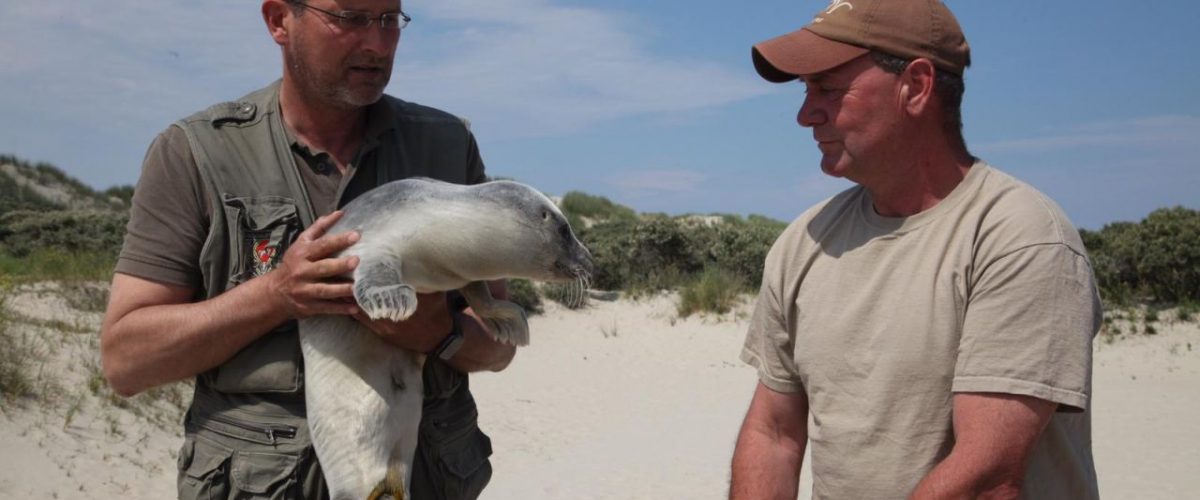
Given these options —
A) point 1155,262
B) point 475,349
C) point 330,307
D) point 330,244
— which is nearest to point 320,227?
point 330,244

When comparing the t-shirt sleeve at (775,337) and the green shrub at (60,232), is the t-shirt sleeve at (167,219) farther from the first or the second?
the green shrub at (60,232)

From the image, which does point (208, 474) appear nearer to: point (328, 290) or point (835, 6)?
point (328, 290)

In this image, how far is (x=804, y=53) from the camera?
264cm

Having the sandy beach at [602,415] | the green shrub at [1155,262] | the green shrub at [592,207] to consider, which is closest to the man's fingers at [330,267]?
the sandy beach at [602,415]

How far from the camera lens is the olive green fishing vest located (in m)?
2.73

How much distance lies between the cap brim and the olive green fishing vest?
1.10 meters

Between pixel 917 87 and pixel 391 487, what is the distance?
1597 mm

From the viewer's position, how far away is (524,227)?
8.73 feet

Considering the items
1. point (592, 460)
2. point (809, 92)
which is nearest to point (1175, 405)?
point (592, 460)

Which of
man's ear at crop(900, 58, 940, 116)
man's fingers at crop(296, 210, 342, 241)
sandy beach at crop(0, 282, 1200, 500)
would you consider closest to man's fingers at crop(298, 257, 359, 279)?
man's fingers at crop(296, 210, 342, 241)

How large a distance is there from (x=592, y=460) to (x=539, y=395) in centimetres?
277

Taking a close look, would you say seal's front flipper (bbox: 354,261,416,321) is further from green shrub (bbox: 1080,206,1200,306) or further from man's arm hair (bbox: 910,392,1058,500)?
green shrub (bbox: 1080,206,1200,306)

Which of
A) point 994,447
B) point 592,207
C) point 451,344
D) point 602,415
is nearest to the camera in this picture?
point 994,447

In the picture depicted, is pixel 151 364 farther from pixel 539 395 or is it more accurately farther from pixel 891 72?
pixel 539 395
